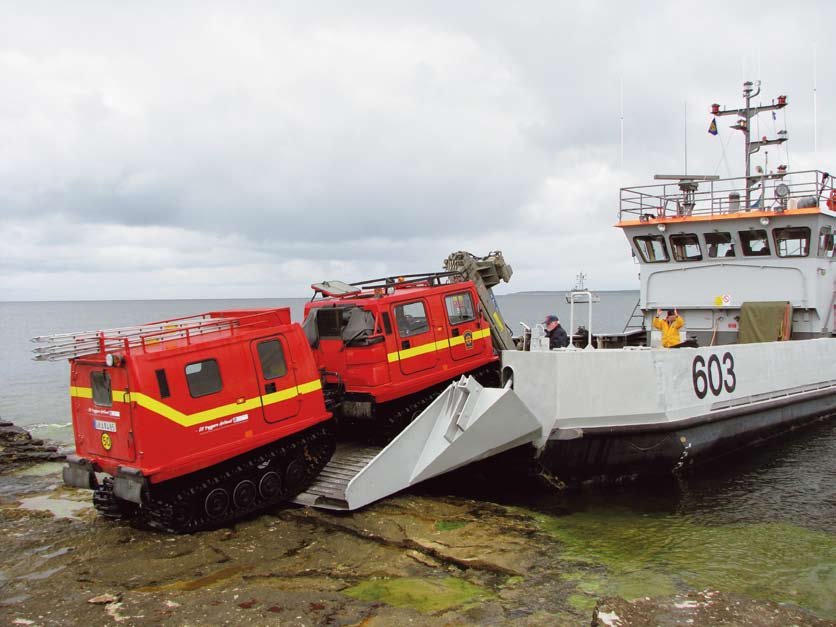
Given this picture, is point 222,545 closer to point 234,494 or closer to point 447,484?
point 234,494

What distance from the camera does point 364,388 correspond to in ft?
29.8

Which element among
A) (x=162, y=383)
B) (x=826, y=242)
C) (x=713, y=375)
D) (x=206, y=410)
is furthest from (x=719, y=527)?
(x=826, y=242)

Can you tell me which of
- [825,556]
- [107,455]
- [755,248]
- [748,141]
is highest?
[748,141]

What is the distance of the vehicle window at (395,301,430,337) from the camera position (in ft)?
30.9

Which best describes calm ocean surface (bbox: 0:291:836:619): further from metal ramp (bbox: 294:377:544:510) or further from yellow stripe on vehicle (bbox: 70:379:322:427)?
yellow stripe on vehicle (bbox: 70:379:322:427)

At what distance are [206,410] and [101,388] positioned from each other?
1.13 m

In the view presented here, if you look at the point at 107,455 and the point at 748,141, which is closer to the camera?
the point at 107,455

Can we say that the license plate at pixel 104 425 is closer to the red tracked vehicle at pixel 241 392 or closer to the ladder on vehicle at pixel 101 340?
the red tracked vehicle at pixel 241 392

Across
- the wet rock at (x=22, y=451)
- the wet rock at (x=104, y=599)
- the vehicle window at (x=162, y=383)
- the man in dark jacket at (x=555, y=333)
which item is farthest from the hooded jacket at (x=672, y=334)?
the wet rock at (x=22, y=451)

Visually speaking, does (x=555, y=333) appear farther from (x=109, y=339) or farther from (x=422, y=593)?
(x=109, y=339)

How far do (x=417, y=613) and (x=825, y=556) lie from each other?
482 centimetres

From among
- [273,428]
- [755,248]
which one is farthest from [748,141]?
[273,428]

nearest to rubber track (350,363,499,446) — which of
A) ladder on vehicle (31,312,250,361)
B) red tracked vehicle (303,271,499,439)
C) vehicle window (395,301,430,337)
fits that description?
red tracked vehicle (303,271,499,439)

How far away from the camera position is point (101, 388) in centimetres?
730
